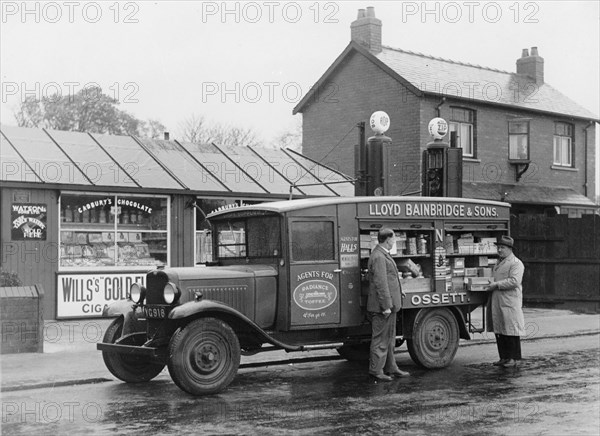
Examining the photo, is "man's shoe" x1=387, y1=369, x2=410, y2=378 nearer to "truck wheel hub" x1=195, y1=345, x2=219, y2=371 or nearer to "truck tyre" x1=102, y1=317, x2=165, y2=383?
"truck wheel hub" x1=195, y1=345, x2=219, y2=371

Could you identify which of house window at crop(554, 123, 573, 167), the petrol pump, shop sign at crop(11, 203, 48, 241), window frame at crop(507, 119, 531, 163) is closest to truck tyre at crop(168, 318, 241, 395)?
shop sign at crop(11, 203, 48, 241)

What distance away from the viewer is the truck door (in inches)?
388

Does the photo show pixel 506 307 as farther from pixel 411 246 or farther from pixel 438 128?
pixel 438 128

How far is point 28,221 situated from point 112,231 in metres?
1.71

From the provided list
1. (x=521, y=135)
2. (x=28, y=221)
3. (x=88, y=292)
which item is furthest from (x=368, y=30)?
(x=28, y=221)

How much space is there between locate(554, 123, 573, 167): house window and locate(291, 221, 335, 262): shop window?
17.7 metres

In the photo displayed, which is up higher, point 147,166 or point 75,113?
point 75,113

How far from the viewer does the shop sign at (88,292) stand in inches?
606

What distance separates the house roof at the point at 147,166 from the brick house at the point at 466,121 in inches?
133

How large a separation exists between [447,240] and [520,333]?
1602 mm

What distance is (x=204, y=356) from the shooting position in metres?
8.99

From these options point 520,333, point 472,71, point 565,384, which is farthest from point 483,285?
point 472,71

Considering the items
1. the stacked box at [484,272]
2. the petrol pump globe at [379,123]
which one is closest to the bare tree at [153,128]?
the petrol pump globe at [379,123]

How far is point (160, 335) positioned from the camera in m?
9.24
